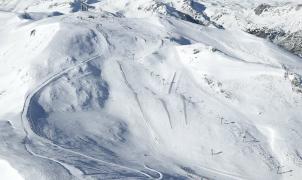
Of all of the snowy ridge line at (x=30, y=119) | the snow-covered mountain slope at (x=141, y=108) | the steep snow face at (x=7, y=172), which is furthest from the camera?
the snow-covered mountain slope at (x=141, y=108)

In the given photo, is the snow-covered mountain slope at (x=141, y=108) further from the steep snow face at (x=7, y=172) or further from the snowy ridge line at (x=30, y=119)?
the steep snow face at (x=7, y=172)

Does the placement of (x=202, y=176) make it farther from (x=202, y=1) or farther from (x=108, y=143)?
(x=202, y=1)

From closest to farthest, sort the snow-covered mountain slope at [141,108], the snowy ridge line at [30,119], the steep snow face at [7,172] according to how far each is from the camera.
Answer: the steep snow face at [7,172]
the snowy ridge line at [30,119]
the snow-covered mountain slope at [141,108]

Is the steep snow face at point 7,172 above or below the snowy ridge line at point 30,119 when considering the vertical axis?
above

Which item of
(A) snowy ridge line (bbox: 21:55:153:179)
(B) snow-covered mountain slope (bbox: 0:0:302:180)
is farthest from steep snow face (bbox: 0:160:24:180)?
(A) snowy ridge line (bbox: 21:55:153:179)

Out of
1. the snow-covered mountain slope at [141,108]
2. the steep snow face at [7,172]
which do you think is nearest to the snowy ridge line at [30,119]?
the snow-covered mountain slope at [141,108]

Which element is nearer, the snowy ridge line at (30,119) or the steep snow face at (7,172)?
the steep snow face at (7,172)

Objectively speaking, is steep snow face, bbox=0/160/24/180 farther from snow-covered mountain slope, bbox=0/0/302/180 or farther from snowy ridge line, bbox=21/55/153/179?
snowy ridge line, bbox=21/55/153/179

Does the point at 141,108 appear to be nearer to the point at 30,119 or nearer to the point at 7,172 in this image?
the point at 30,119
